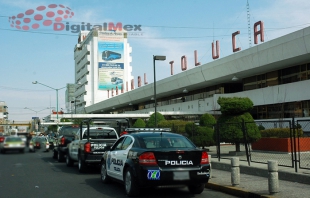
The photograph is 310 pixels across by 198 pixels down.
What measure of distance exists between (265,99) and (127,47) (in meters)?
90.9

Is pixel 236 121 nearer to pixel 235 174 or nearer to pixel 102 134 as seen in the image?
pixel 102 134

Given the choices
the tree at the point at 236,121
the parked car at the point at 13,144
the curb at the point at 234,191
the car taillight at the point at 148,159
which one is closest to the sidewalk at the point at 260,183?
the curb at the point at 234,191

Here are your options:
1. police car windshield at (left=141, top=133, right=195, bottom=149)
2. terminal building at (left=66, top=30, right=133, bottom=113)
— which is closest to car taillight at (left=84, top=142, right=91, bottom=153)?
police car windshield at (left=141, top=133, right=195, bottom=149)

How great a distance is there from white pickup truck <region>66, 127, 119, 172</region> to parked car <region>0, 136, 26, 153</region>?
4.91 meters

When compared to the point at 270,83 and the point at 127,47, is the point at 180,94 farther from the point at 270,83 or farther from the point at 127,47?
the point at 127,47

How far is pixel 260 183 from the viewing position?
37.1 feet

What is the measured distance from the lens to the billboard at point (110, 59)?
121 m

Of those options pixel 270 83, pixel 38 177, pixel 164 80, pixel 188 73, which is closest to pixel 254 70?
pixel 270 83

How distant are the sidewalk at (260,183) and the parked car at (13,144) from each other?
463 inches

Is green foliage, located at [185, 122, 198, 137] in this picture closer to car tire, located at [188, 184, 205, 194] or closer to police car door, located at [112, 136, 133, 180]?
police car door, located at [112, 136, 133, 180]

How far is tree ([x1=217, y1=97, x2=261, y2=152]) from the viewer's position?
62.8 feet

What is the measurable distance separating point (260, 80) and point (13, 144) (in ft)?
84.2

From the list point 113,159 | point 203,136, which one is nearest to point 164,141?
point 113,159

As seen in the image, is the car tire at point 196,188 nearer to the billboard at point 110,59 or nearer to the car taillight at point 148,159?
the car taillight at point 148,159
